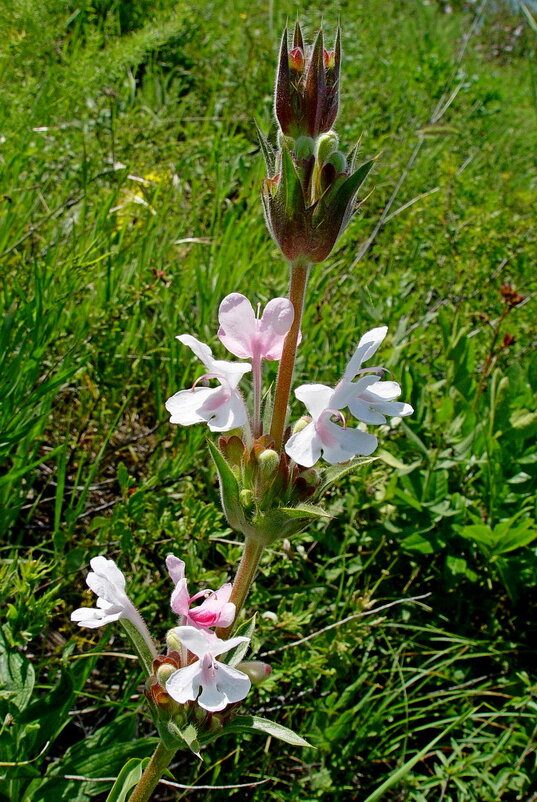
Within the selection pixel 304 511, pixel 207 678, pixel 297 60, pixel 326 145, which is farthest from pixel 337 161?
pixel 207 678

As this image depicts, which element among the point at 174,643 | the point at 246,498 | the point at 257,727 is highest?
the point at 246,498

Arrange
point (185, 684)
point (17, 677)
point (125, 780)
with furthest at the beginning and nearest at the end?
point (17, 677), point (125, 780), point (185, 684)

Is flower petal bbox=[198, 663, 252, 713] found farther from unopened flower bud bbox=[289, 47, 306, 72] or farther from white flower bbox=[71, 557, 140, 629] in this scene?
unopened flower bud bbox=[289, 47, 306, 72]

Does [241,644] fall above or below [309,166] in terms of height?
below

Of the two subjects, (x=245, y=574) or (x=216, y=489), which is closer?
(x=245, y=574)

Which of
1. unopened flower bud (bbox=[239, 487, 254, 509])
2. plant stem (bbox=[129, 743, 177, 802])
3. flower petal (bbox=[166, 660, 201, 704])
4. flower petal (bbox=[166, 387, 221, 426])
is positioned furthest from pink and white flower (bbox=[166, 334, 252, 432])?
plant stem (bbox=[129, 743, 177, 802])

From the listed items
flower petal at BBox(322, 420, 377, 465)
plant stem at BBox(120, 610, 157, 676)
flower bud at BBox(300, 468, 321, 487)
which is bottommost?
plant stem at BBox(120, 610, 157, 676)

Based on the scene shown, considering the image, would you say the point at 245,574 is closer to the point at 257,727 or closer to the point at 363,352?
the point at 257,727
